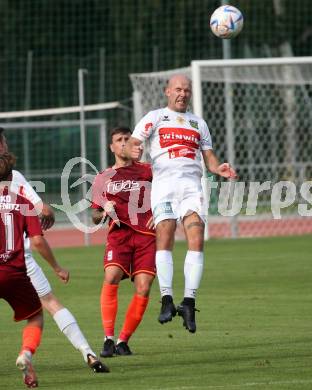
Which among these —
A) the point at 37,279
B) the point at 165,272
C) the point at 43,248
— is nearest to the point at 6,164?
the point at 43,248

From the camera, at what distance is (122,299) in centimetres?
1499

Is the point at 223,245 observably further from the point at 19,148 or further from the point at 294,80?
the point at 19,148

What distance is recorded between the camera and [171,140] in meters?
10.9

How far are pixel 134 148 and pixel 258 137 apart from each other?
17.2 metres

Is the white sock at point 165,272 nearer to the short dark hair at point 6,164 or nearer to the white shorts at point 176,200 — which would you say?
the white shorts at point 176,200

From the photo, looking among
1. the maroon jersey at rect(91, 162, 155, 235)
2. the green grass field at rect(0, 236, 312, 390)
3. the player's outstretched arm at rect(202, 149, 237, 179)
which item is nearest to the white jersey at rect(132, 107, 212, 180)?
the player's outstretched arm at rect(202, 149, 237, 179)

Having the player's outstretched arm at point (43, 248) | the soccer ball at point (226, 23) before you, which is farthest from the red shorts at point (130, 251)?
the soccer ball at point (226, 23)

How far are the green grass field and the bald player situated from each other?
2.57 ft

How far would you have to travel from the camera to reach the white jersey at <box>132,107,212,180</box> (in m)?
10.9

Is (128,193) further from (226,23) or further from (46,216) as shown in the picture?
(226,23)

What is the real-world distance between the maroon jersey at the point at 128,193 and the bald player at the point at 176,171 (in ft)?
0.61

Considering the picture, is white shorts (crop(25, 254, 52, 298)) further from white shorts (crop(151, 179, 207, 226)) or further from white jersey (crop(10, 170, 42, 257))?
white shorts (crop(151, 179, 207, 226))

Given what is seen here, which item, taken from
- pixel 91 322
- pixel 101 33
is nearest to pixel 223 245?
pixel 91 322

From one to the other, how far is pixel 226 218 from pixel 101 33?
1455 centimetres
